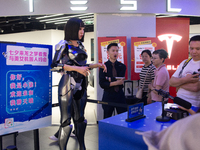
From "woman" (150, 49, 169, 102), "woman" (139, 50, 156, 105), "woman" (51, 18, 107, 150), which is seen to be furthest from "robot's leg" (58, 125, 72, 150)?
"woman" (139, 50, 156, 105)

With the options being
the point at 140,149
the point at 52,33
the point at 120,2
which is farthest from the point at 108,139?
the point at 52,33

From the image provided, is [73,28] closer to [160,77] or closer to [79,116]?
[79,116]

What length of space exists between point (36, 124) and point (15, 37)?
10.0 m

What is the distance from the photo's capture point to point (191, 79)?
1790mm

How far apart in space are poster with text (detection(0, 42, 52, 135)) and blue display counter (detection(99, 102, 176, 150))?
3.56ft

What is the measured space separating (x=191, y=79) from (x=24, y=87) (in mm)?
1660

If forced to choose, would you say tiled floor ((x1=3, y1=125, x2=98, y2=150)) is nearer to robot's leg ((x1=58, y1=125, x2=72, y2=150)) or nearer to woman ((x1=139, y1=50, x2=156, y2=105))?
robot's leg ((x1=58, y1=125, x2=72, y2=150))

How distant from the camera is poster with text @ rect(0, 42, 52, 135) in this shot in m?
2.03

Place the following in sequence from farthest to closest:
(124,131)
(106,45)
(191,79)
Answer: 1. (106,45)
2. (191,79)
3. (124,131)

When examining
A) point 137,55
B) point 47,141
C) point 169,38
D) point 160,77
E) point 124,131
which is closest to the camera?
point 124,131

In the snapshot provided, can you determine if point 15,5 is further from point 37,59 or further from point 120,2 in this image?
point 37,59

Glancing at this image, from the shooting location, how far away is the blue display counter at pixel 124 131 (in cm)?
124

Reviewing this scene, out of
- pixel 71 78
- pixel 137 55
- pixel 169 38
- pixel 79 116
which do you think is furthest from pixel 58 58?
pixel 169 38

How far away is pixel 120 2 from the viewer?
13.7 feet
